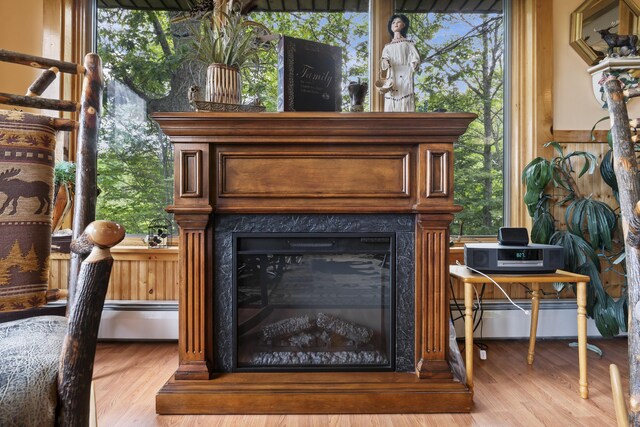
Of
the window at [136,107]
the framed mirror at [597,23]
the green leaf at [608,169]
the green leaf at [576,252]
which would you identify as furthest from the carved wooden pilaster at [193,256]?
the framed mirror at [597,23]

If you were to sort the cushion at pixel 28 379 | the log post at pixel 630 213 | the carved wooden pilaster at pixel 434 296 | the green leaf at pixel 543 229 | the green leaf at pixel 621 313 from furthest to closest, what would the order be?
the green leaf at pixel 543 229, the green leaf at pixel 621 313, the carved wooden pilaster at pixel 434 296, the log post at pixel 630 213, the cushion at pixel 28 379

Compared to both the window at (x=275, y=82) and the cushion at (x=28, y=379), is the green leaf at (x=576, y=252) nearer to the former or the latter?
the window at (x=275, y=82)

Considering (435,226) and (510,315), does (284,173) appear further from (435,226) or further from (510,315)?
(510,315)

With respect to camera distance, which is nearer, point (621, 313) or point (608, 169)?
point (621, 313)

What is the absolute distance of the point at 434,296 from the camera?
60.0 inches

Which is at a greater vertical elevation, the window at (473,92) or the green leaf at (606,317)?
the window at (473,92)

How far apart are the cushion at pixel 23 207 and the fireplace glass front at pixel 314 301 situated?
0.68 metres

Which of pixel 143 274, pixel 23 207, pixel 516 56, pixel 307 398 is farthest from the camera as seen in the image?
pixel 516 56

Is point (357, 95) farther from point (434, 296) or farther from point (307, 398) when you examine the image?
point (307, 398)

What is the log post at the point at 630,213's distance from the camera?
735 millimetres

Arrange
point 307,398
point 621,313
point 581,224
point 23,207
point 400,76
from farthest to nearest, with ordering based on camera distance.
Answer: point 581,224 → point 621,313 → point 400,76 → point 307,398 → point 23,207

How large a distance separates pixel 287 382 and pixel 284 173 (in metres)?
0.88

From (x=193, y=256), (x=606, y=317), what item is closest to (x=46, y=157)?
(x=193, y=256)

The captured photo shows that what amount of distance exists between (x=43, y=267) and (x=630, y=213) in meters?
1.52
